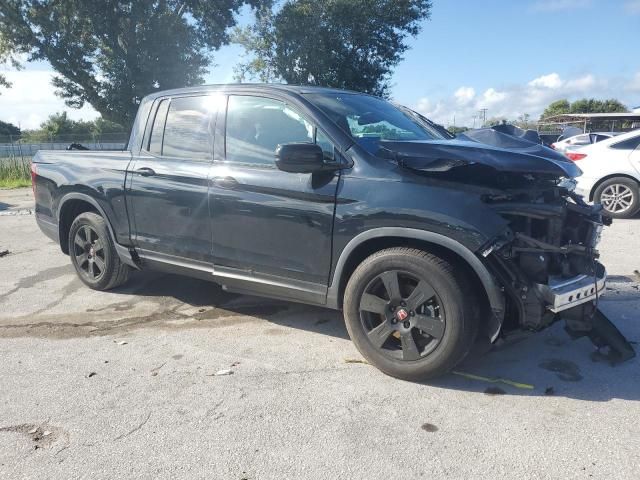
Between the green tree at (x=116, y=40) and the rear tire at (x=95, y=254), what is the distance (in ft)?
83.1

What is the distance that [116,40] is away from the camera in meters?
28.5

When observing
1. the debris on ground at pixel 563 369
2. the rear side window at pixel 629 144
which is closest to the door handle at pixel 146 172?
the debris on ground at pixel 563 369

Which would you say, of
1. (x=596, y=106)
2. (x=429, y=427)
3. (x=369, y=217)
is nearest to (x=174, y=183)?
(x=369, y=217)

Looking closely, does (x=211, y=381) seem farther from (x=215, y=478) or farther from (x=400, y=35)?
(x=400, y=35)

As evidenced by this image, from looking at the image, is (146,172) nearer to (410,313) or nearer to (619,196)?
(410,313)

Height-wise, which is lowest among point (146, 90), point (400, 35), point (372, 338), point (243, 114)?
point (372, 338)

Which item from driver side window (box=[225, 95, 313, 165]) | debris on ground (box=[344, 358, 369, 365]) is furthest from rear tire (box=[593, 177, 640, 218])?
driver side window (box=[225, 95, 313, 165])

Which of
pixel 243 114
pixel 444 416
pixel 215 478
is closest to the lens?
pixel 215 478

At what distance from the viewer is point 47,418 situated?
305cm

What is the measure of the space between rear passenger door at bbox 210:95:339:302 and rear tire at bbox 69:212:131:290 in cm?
151

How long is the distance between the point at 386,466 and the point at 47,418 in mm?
1943

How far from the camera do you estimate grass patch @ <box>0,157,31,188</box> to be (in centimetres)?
1777

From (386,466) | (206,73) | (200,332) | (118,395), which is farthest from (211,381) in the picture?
(206,73)

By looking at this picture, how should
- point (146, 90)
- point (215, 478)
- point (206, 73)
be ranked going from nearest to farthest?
point (215, 478)
point (146, 90)
point (206, 73)
